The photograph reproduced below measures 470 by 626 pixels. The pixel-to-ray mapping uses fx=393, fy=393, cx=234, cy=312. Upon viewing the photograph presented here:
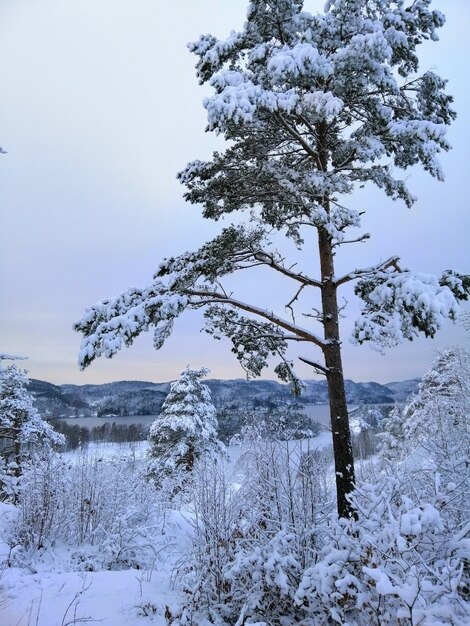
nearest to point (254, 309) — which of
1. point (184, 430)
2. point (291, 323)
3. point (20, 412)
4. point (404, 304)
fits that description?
point (291, 323)

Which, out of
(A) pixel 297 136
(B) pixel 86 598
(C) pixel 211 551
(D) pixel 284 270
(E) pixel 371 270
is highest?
(A) pixel 297 136

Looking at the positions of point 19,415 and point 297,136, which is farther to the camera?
point 19,415

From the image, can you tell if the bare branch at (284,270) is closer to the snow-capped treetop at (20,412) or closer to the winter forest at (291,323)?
the winter forest at (291,323)

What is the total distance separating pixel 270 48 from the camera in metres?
6.89

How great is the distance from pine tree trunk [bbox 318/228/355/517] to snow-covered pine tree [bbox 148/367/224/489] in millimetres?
15598

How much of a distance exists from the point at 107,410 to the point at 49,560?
15105 cm

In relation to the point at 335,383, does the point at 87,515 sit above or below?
below

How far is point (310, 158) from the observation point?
323 inches

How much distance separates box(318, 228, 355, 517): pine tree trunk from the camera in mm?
6121

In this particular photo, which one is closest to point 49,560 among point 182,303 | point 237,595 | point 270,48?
point 237,595

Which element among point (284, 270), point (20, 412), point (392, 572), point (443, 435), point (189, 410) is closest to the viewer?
point (392, 572)

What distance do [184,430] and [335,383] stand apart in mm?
16705

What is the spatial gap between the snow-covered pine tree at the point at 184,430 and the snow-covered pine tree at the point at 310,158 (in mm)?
15302

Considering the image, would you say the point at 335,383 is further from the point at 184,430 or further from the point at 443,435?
the point at 184,430
